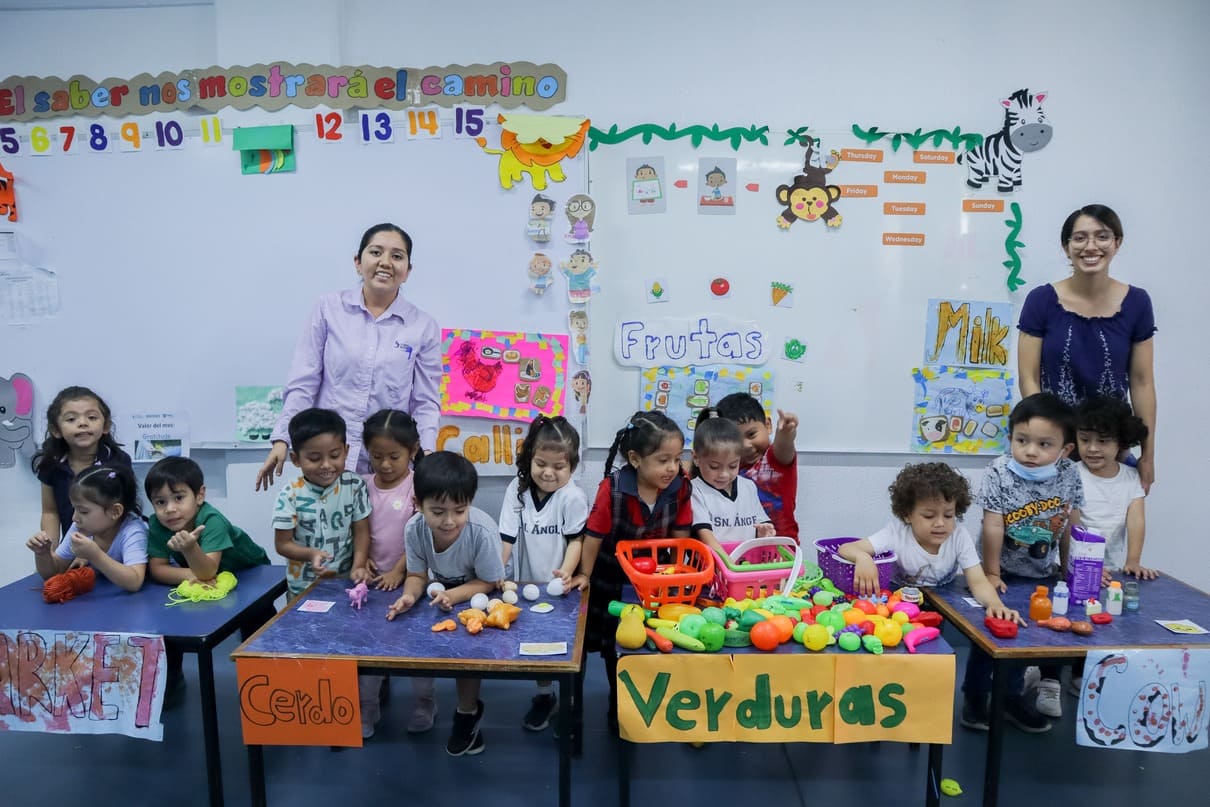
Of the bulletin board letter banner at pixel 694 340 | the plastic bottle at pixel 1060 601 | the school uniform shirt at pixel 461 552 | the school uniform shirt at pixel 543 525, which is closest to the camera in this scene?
the plastic bottle at pixel 1060 601

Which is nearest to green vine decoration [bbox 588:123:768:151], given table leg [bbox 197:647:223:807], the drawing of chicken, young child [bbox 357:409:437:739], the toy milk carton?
the drawing of chicken

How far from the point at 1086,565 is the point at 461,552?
1.77 metres

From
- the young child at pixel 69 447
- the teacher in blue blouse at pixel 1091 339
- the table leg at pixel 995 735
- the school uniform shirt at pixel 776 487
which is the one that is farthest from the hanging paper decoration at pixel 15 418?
the teacher in blue blouse at pixel 1091 339

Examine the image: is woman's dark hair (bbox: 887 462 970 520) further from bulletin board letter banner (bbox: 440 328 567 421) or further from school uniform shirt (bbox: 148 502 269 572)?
school uniform shirt (bbox: 148 502 269 572)

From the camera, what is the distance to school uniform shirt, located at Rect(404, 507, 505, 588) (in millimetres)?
2041

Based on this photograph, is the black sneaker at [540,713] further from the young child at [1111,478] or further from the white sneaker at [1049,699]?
the young child at [1111,478]

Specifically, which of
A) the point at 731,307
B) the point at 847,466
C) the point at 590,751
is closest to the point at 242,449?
the point at 590,751

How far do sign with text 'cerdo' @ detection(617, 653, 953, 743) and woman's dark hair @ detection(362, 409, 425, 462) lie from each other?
106 cm

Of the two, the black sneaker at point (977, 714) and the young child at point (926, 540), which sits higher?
the young child at point (926, 540)

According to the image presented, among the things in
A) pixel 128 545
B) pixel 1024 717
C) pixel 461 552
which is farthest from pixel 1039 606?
pixel 128 545

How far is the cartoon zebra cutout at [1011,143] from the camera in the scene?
3104mm

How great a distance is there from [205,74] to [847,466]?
133 inches

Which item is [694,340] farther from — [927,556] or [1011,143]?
[1011,143]

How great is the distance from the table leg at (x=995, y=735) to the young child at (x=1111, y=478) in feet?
2.74
